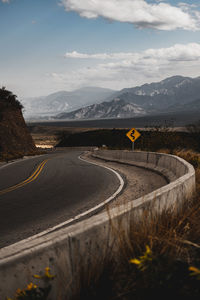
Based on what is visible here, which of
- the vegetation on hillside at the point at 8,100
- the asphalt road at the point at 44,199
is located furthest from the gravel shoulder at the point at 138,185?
the vegetation on hillside at the point at 8,100

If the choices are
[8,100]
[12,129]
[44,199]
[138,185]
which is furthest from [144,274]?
[8,100]

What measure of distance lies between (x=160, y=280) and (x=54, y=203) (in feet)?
20.0

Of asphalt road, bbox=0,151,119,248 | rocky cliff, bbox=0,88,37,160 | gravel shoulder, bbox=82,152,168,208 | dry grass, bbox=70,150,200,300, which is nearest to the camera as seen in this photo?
dry grass, bbox=70,150,200,300

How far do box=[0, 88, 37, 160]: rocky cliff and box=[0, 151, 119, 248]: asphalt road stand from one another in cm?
2018

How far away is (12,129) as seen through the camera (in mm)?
34781

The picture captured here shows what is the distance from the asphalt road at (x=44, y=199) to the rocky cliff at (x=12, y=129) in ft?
66.2

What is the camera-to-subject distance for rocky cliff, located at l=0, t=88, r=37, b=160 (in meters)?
A: 32.5

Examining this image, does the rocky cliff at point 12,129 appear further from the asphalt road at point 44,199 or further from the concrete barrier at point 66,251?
the concrete barrier at point 66,251

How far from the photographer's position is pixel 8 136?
33.3m

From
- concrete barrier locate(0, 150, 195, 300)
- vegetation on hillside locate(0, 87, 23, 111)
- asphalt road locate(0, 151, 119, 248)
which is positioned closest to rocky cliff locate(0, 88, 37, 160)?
vegetation on hillside locate(0, 87, 23, 111)

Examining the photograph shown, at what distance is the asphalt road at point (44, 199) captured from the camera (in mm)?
6395

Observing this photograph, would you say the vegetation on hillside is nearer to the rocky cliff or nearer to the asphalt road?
the rocky cliff

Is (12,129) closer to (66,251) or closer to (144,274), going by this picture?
(66,251)

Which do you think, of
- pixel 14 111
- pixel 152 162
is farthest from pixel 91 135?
pixel 152 162
